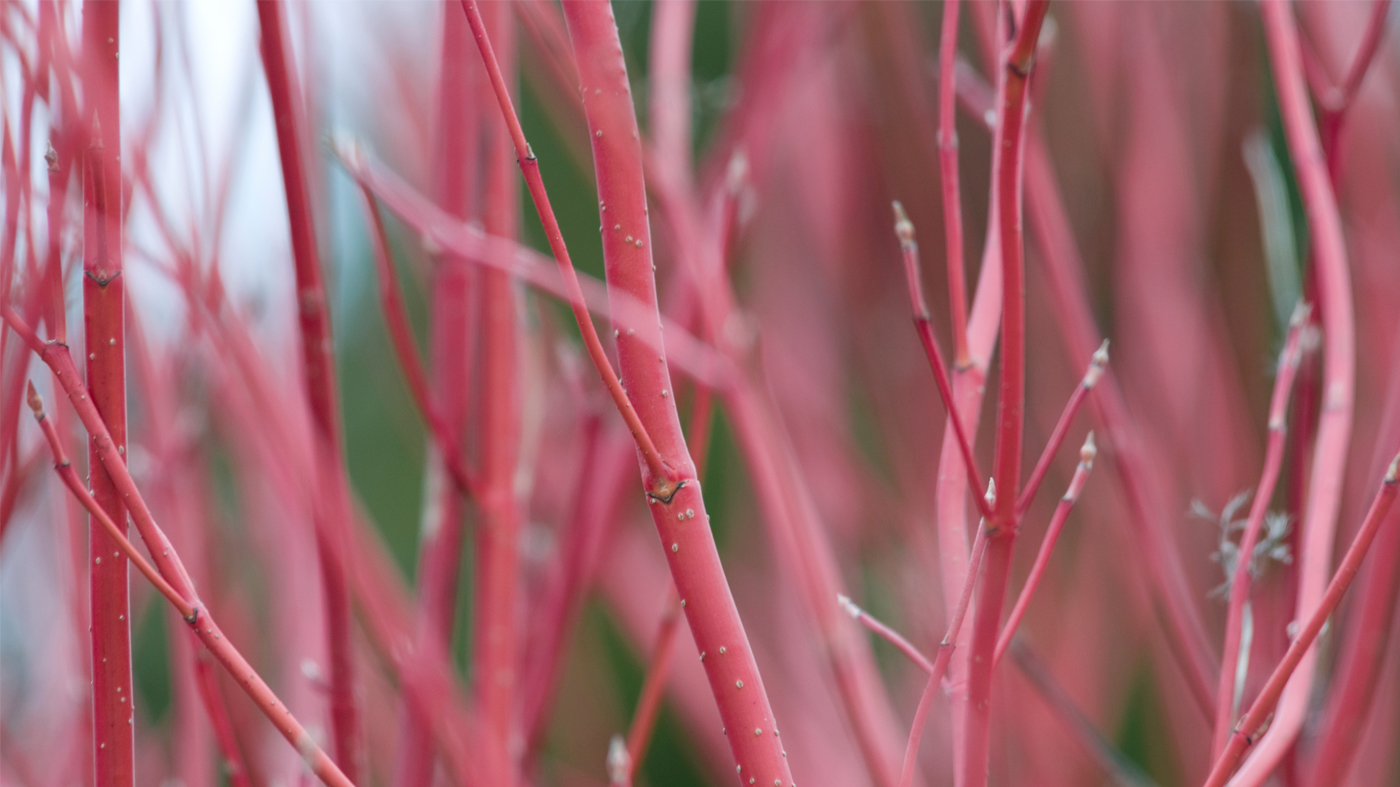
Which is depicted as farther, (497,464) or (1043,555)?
(497,464)

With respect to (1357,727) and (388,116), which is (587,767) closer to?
(388,116)

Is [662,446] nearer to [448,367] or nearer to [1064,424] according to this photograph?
[1064,424]

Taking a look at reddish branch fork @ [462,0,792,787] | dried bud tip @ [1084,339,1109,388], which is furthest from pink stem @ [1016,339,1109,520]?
reddish branch fork @ [462,0,792,787]

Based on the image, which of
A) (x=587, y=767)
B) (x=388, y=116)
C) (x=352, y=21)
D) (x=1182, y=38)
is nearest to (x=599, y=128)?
(x=352, y=21)

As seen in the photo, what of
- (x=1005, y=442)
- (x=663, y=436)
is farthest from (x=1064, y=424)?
(x=663, y=436)

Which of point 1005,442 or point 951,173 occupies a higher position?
point 951,173

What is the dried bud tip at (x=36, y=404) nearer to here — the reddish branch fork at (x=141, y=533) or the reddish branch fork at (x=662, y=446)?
the reddish branch fork at (x=141, y=533)

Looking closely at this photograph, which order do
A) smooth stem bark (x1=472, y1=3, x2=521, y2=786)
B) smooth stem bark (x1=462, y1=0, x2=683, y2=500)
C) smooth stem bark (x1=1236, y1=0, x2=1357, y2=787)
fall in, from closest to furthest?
1. smooth stem bark (x1=462, y1=0, x2=683, y2=500)
2. smooth stem bark (x1=1236, y1=0, x2=1357, y2=787)
3. smooth stem bark (x1=472, y1=3, x2=521, y2=786)

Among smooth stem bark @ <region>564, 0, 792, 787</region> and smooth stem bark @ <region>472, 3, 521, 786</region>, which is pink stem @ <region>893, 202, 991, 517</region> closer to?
smooth stem bark @ <region>564, 0, 792, 787</region>
